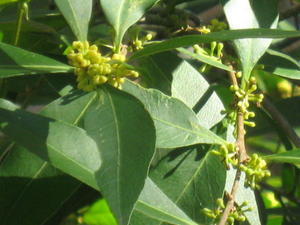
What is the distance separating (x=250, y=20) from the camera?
1140mm

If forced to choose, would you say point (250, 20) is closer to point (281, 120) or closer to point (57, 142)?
point (281, 120)

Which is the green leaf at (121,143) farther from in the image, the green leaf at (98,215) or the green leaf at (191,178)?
the green leaf at (98,215)

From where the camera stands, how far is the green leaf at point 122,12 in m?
0.99

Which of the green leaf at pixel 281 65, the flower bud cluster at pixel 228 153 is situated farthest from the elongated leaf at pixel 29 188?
the green leaf at pixel 281 65

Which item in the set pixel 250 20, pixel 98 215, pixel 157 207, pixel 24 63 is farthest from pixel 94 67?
pixel 98 215

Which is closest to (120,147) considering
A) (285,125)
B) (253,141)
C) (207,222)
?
(207,222)

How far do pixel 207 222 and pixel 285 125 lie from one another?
36 cm

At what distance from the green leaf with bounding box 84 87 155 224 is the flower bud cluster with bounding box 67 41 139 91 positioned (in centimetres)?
2

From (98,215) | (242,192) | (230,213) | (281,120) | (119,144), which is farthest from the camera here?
(98,215)

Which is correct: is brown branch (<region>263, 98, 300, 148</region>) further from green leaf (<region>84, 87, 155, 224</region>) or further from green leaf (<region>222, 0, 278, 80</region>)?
green leaf (<region>84, 87, 155, 224</region>)

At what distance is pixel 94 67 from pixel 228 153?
0.23 meters

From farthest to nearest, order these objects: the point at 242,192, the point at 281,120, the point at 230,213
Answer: the point at 281,120, the point at 242,192, the point at 230,213

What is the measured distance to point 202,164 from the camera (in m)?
1.12

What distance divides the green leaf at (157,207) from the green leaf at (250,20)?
0.23 meters
